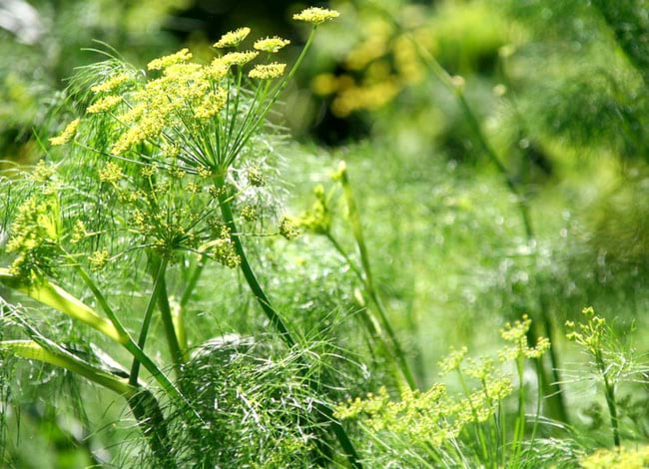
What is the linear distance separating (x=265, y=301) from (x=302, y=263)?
46 centimetres

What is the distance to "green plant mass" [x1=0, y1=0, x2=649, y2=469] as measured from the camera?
101 centimetres

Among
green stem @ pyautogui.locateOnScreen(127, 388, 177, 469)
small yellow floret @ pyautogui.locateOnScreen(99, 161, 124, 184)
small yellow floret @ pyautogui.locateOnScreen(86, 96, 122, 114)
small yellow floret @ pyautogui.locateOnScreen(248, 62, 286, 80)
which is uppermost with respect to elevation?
small yellow floret @ pyautogui.locateOnScreen(86, 96, 122, 114)

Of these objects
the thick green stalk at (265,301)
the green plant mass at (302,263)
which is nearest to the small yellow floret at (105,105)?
the green plant mass at (302,263)

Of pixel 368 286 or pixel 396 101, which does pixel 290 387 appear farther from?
pixel 396 101

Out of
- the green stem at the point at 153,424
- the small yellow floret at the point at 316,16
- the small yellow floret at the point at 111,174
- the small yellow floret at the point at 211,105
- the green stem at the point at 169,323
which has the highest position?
the small yellow floret at the point at 316,16

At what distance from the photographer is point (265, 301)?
1.06m

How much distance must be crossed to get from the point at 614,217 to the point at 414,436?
3.57 feet

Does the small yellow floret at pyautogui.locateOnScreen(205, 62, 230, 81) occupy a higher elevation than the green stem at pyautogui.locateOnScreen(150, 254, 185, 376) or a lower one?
higher

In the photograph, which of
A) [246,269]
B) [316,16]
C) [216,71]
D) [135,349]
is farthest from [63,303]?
[316,16]

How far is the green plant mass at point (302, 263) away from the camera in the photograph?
3.31 feet

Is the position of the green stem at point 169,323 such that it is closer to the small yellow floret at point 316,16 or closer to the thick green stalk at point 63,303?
the thick green stalk at point 63,303

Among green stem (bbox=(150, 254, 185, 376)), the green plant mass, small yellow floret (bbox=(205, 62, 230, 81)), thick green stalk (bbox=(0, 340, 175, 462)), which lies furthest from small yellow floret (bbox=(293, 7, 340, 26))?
thick green stalk (bbox=(0, 340, 175, 462))

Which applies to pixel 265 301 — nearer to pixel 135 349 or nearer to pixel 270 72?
pixel 135 349

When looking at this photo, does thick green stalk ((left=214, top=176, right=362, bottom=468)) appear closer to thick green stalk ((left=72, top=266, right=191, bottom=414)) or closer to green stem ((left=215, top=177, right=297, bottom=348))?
green stem ((left=215, top=177, right=297, bottom=348))
